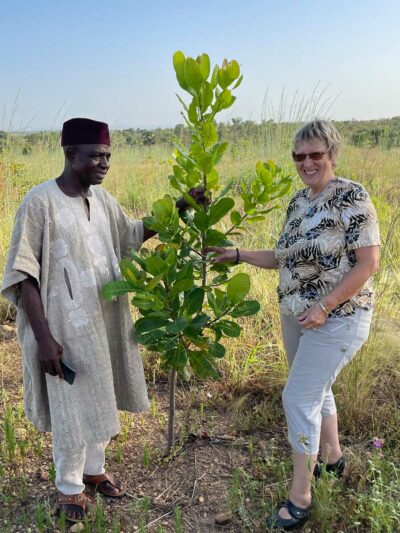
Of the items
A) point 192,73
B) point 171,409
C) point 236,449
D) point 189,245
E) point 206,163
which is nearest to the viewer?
point 192,73

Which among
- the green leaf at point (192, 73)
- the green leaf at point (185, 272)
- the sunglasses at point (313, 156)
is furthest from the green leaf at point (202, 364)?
the green leaf at point (192, 73)

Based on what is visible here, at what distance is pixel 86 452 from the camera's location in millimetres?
2092

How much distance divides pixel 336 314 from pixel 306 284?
153 mm

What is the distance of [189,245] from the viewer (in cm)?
189

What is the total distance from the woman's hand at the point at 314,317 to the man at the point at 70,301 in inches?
27.9

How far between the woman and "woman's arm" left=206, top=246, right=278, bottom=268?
208 mm

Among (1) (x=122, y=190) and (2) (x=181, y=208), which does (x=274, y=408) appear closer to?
(2) (x=181, y=208)

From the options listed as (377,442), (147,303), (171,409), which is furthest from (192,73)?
(377,442)

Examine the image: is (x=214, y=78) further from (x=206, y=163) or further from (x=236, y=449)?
(x=236, y=449)

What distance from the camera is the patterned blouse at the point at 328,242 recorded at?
5.51 feet

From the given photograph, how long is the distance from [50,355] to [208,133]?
3.01ft

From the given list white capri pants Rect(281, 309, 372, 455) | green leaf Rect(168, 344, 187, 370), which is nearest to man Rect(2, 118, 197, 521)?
green leaf Rect(168, 344, 187, 370)

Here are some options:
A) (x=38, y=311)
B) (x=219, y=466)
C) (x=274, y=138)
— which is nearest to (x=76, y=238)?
(x=38, y=311)

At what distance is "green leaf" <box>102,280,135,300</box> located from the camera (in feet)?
5.49
